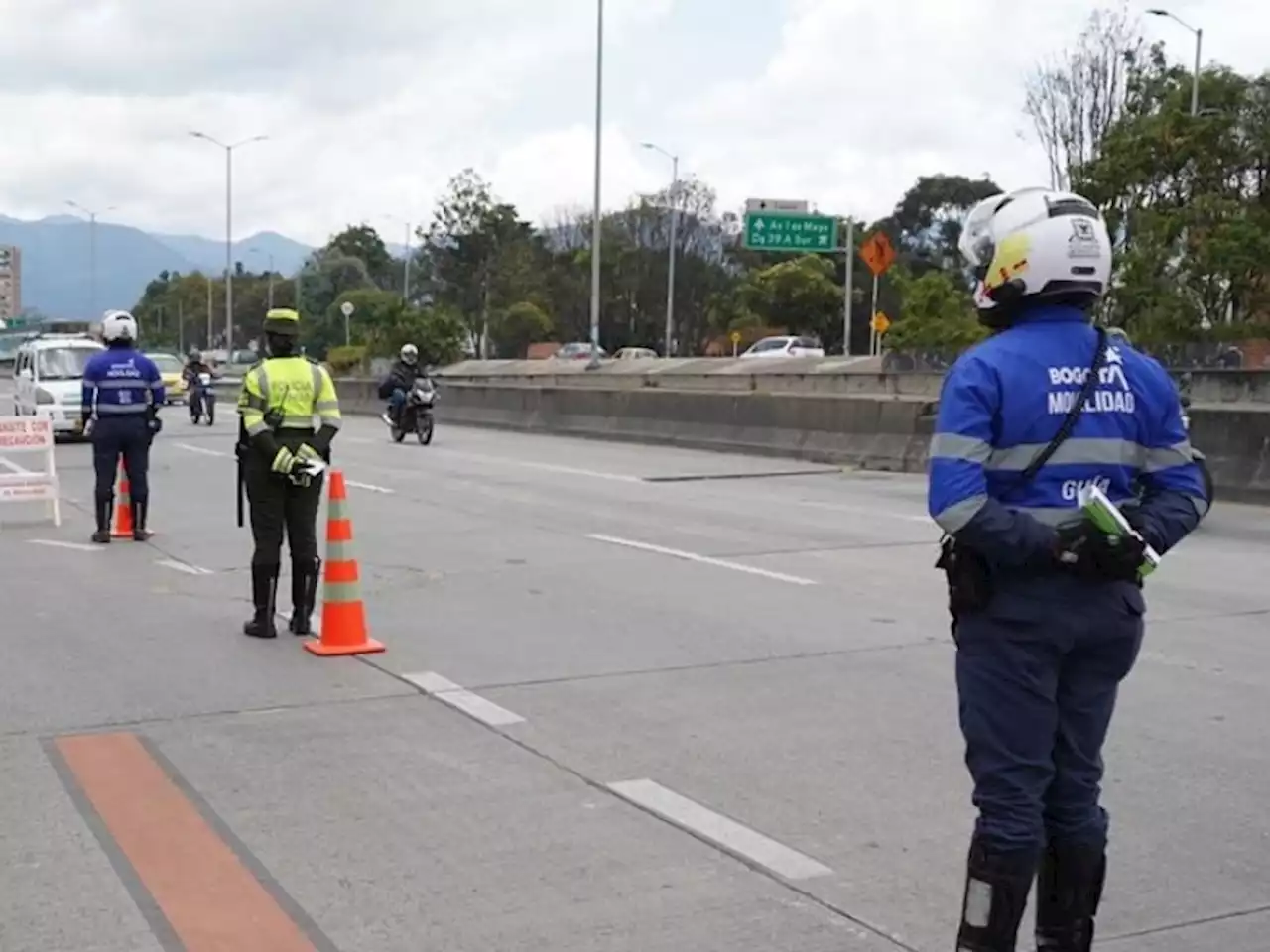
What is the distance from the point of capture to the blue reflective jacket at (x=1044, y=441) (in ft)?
12.1

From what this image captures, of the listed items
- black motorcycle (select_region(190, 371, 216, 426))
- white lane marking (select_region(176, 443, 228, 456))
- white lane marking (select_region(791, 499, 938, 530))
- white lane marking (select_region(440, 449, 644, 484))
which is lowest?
white lane marking (select_region(176, 443, 228, 456))

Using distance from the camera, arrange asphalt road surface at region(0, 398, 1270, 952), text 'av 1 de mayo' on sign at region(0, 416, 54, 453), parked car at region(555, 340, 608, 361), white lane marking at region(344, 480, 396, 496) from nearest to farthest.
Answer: asphalt road surface at region(0, 398, 1270, 952)
text 'av 1 de mayo' on sign at region(0, 416, 54, 453)
white lane marking at region(344, 480, 396, 496)
parked car at region(555, 340, 608, 361)

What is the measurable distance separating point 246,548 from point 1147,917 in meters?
9.81

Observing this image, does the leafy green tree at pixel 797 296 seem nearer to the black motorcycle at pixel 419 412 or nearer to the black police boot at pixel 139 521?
the black motorcycle at pixel 419 412

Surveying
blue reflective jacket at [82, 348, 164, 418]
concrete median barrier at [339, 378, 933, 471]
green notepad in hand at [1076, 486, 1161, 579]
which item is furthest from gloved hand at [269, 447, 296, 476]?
concrete median barrier at [339, 378, 933, 471]

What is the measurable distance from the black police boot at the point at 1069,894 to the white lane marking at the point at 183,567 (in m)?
8.88

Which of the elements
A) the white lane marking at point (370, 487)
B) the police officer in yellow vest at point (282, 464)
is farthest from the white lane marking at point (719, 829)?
the white lane marking at point (370, 487)

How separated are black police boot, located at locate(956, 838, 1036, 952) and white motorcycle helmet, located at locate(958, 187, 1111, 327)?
4.26 ft

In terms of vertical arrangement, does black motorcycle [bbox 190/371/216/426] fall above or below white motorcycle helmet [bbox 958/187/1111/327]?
below

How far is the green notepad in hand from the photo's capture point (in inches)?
145

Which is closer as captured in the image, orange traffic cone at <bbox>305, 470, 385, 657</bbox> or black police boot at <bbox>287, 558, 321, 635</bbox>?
orange traffic cone at <bbox>305, 470, 385, 657</bbox>

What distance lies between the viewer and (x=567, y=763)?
6.40m

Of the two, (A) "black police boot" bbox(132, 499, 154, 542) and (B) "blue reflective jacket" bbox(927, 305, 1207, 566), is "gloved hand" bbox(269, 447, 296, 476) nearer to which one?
(A) "black police boot" bbox(132, 499, 154, 542)

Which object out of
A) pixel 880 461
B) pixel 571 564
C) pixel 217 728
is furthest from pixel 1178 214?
pixel 217 728
